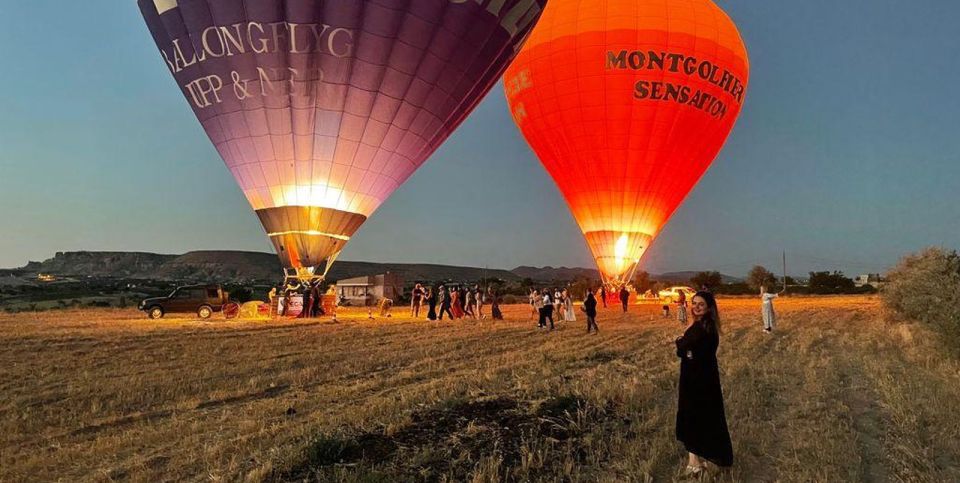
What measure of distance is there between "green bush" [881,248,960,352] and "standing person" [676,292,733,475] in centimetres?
826

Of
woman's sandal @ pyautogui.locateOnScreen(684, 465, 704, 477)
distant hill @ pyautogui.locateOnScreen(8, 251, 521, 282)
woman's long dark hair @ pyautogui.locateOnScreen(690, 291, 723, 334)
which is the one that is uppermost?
distant hill @ pyautogui.locateOnScreen(8, 251, 521, 282)

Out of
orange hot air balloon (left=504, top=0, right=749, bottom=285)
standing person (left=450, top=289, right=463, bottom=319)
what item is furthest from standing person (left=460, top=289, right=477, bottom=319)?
orange hot air balloon (left=504, top=0, right=749, bottom=285)

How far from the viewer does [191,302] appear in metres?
25.6

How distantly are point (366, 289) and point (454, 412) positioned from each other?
122 ft

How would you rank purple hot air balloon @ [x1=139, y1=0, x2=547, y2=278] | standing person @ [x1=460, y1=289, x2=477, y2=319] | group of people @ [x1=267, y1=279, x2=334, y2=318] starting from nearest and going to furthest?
purple hot air balloon @ [x1=139, y1=0, x2=547, y2=278] → group of people @ [x1=267, y1=279, x2=334, y2=318] → standing person @ [x1=460, y1=289, x2=477, y2=319]

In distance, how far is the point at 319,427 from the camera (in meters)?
6.25

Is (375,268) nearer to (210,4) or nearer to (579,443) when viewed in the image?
(210,4)

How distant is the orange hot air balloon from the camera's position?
26.7 m

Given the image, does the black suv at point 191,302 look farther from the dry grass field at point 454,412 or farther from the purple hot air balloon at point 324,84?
the dry grass field at point 454,412

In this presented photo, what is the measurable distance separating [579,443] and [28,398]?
6848 millimetres

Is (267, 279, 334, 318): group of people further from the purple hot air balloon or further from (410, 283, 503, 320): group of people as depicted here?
(410, 283, 503, 320): group of people

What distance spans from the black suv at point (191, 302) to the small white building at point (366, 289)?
52.1ft

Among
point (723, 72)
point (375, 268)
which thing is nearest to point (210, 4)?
point (723, 72)

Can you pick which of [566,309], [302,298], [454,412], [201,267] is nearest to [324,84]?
[302,298]
